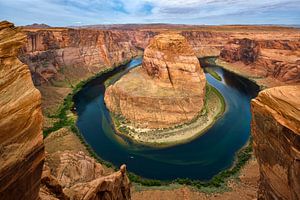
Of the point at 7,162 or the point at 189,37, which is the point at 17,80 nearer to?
the point at 7,162

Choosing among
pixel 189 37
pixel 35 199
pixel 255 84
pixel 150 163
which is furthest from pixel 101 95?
pixel 189 37

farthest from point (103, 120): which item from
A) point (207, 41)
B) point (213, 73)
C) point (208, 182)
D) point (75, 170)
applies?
point (207, 41)

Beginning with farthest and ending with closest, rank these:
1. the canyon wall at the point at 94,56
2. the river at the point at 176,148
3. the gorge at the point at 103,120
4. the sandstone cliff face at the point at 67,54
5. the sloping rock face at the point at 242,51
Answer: the sloping rock face at the point at 242,51 → the canyon wall at the point at 94,56 → the sandstone cliff face at the point at 67,54 → the river at the point at 176,148 → the gorge at the point at 103,120

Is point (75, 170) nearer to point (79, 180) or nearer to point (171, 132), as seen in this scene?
point (79, 180)

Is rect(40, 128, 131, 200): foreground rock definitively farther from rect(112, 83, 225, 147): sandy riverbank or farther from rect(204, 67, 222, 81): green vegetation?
rect(204, 67, 222, 81): green vegetation

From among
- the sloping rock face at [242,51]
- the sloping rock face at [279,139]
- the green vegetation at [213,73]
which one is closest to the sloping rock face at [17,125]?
the sloping rock face at [279,139]

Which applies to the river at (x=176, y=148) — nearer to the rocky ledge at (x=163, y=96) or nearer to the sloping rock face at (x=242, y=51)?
the rocky ledge at (x=163, y=96)

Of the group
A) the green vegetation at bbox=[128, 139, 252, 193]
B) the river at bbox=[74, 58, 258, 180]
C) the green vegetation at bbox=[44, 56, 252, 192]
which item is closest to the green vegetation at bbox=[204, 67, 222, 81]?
the river at bbox=[74, 58, 258, 180]
